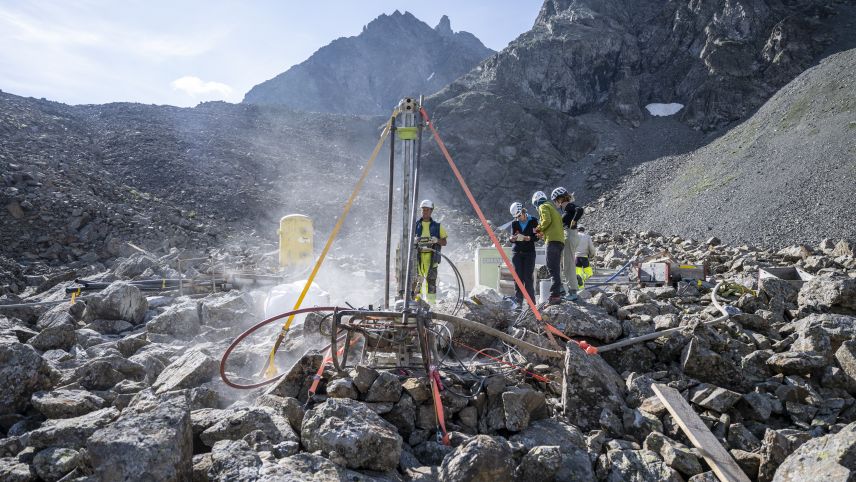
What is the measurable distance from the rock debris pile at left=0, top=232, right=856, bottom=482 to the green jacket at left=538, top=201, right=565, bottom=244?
1068mm

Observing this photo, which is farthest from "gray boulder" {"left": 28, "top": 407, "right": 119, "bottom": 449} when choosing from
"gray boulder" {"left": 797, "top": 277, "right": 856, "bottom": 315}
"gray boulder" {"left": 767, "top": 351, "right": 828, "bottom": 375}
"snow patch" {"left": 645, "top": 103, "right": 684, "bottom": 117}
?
"snow patch" {"left": 645, "top": 103, "right": 684, "bottom": 117}

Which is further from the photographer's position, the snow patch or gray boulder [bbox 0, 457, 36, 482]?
the snow patch

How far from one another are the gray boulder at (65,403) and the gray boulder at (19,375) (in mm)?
97

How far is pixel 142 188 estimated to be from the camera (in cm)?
2459

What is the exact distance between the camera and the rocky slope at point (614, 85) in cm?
4116

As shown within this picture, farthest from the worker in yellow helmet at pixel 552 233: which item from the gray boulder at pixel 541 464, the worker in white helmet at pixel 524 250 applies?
the gray boulder at pixel 541 464

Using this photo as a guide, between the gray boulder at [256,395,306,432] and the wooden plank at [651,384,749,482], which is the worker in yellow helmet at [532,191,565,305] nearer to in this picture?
the wooden plank at [651,384,749,482]

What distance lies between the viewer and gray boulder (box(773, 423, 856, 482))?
230 centimetres

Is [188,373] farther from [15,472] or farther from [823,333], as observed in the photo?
[823,333]

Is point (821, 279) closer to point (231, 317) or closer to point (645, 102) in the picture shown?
point (231, 317)

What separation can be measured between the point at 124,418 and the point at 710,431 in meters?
3.50

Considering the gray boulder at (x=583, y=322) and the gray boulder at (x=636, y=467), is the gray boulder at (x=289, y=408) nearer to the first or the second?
the gray boulder at (x=636, y=467)

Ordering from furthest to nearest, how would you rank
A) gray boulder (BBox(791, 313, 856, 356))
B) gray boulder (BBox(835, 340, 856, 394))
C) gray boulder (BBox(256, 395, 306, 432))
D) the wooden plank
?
gray boulder (BBox(791, 313, 856, 356))
gray boulder (BBox(835, 340, 856, 394))
gray boulder (BBox(256, 395, 306, 432))
the wooden plank

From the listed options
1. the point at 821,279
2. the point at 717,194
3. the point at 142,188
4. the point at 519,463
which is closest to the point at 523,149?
the point at 717,194
